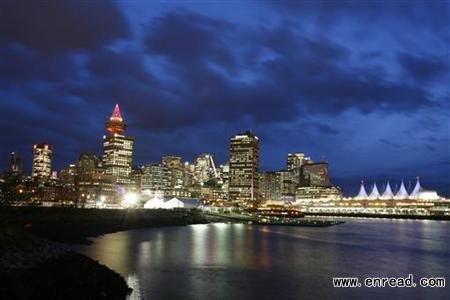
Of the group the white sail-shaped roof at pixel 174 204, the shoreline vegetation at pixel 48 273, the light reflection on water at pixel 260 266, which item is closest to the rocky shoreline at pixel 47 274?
the shoreline vegetation at pixel 48 273

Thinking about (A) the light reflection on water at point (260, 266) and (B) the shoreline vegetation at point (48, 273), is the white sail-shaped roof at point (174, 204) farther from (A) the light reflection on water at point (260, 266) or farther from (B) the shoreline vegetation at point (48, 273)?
(B) the shoreline vegetation at point (48, 273)

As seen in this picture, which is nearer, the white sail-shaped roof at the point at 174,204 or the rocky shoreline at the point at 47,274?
the rocky shoreline at the point at 47,274

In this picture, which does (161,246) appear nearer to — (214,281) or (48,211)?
(214,281)

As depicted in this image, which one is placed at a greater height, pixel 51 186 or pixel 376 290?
pixel 51 186

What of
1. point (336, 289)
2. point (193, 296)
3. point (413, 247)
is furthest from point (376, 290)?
point (413, 247)

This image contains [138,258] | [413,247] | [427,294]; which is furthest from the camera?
[413,247]

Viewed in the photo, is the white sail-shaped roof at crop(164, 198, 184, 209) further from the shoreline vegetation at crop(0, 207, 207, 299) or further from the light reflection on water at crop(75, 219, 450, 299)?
the shoreline vegetation at crop(0, 207, 207, 299)

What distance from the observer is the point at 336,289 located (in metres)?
34.7

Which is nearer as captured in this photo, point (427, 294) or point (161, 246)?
point (427, 294)

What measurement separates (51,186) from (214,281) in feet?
562

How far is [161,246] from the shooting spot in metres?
60.1

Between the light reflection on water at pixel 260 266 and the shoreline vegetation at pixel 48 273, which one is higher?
the shoreline vegetation at pixel 48 273

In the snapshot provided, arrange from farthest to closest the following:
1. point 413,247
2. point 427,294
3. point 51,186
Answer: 1. point 51,186
2. point 413,247
3. point 427,294

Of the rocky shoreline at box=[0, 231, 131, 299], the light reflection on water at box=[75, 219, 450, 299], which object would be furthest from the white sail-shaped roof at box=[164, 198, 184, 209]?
the rocky shoreline at box=[0, 231, 131, 299]
